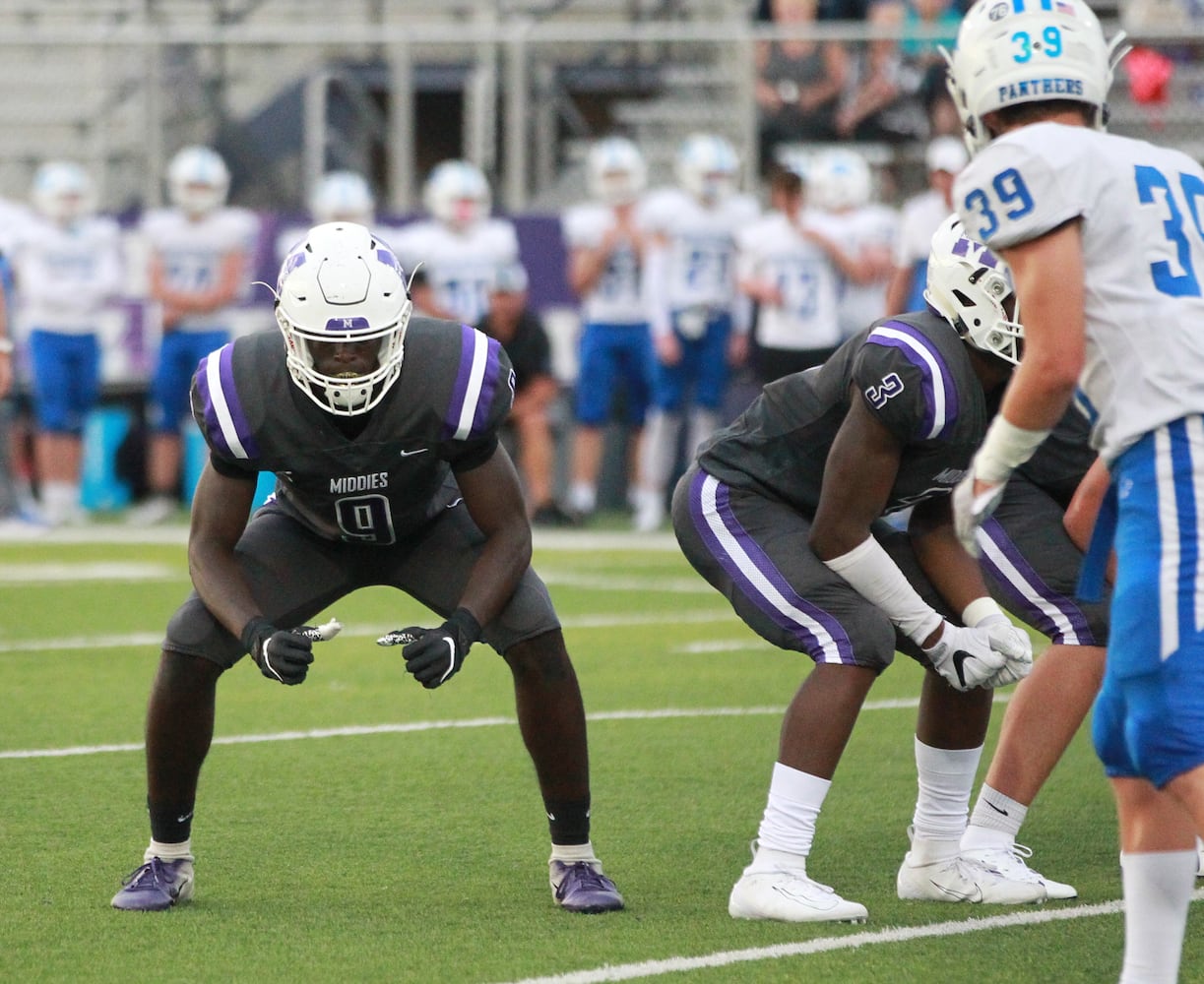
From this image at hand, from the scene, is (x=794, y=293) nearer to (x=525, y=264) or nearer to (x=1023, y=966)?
(x=525, y=264)

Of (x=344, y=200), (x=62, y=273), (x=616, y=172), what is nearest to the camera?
(x=616, y=172)

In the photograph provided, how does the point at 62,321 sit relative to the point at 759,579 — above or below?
above

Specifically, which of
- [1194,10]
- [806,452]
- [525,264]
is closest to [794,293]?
[525,264]

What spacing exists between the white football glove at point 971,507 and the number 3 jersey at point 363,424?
3.60 feet

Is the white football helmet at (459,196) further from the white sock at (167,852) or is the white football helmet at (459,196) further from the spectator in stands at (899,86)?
the white sock at (167,852)

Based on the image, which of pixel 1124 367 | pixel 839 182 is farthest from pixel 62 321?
pixel 1124 367

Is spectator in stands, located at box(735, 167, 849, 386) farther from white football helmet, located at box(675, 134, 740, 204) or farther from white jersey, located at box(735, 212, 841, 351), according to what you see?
white football helmet, located at box(675, 134, 740, 204)

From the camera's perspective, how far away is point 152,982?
11.7ft

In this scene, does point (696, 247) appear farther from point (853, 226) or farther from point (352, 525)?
point (352, 525)

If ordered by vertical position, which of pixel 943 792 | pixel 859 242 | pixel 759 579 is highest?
pixel 859 242

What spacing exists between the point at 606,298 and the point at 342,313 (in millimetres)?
7794

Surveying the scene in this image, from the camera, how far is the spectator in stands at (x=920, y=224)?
33.8ft

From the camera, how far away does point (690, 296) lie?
11.5 metres

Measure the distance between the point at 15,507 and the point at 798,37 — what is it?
18.7 ft
